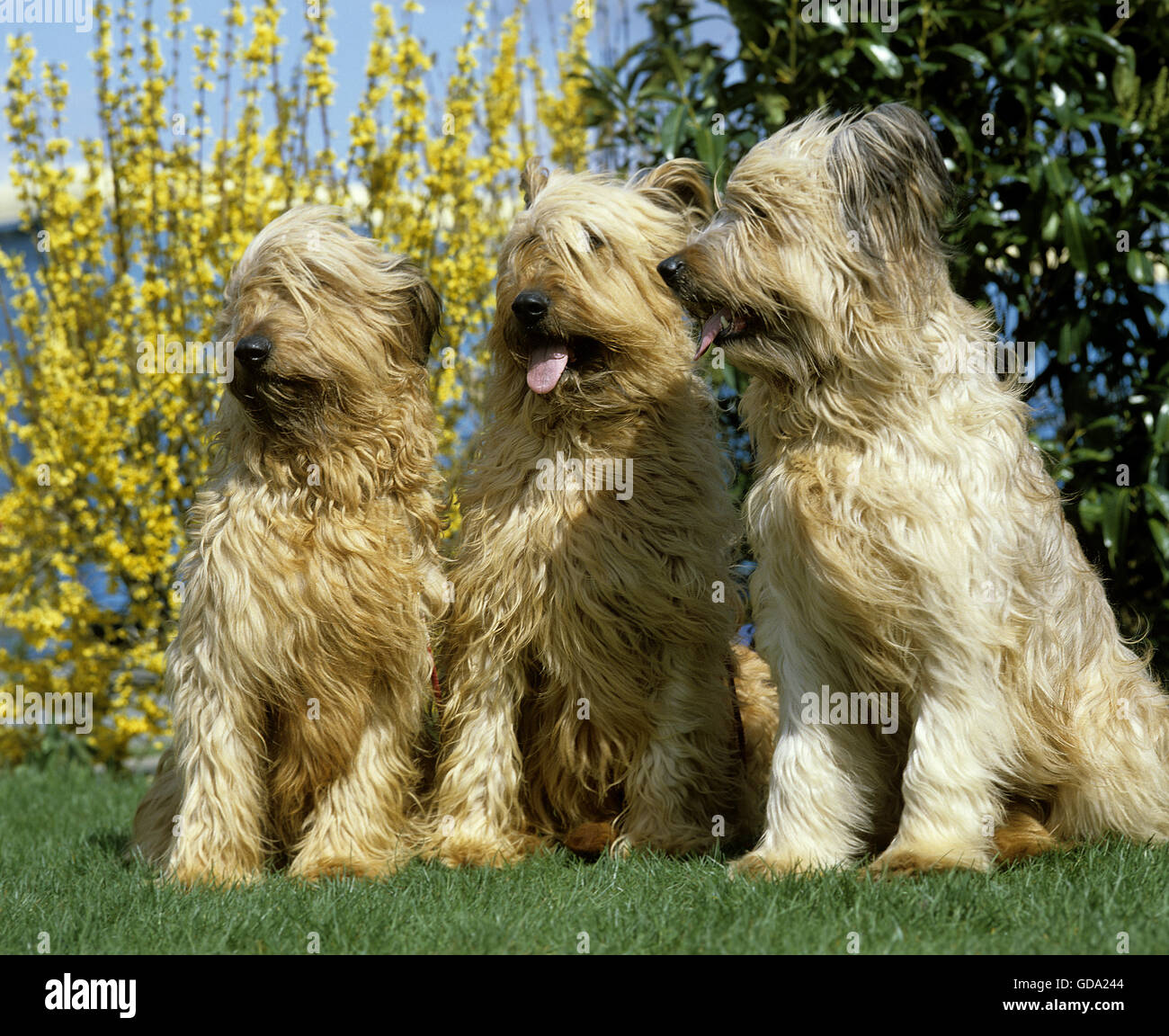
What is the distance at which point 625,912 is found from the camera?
10.7 ft

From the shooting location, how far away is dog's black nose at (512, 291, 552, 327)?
386 cm

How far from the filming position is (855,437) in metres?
3.43

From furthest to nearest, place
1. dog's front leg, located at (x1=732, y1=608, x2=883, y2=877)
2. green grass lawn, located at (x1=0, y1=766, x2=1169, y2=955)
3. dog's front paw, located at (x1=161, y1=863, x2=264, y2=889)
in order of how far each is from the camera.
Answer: dog's front paw, located at (x1=161, y1=863, x2=264, y2=889), dog's front leg, located at (x1=732, y1=608, x2=883, y2=877), green grass lawn, located at (x1=0, y1=766, x2=1169, y2=955)

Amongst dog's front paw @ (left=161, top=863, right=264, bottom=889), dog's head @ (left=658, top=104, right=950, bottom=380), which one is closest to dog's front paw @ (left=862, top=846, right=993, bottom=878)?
dog's head @ (left=658, top=104, right=950, bottom=380)

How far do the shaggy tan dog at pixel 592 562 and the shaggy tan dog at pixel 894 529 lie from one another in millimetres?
468

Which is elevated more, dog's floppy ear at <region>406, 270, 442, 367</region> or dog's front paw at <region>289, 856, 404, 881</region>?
dog's floppy ear at <region>406, 270, 442, 367</region>

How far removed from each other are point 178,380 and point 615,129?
2.51m

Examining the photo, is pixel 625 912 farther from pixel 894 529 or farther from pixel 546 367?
pixel 546 367

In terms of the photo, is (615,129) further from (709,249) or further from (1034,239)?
(709,249)

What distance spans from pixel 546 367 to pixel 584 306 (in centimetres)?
22

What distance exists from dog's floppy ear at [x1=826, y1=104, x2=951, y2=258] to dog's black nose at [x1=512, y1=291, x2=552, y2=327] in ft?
3.14

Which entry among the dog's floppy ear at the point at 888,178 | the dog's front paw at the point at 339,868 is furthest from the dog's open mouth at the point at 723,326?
the dog's front paw at the point at 339,868

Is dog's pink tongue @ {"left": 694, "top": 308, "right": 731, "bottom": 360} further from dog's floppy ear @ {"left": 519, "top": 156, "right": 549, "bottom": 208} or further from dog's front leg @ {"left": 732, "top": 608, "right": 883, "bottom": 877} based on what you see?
dog's floppy ear @ {"left": 519, "top": 156, "right": 549, "bottom": 208}

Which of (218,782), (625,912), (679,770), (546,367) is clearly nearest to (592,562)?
(546,367)
